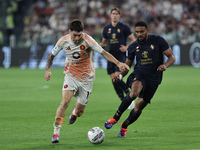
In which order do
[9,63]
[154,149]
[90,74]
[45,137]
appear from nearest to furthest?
[154,149] → [45,137] → [90,74] → [9,63]

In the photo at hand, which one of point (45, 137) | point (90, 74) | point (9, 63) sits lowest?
point (9, 63)

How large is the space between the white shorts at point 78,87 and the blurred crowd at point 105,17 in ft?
68.0

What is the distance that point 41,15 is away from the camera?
34531 mm

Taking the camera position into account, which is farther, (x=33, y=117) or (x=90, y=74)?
(x=33, y=117)

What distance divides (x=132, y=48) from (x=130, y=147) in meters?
2.09

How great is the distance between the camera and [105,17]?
1247 inches

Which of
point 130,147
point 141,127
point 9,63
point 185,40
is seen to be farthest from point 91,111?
point 9,63

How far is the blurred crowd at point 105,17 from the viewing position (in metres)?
29.6

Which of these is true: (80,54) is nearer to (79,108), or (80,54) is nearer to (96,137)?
(79,108)

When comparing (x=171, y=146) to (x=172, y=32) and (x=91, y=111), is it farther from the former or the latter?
(x=172, y=32)

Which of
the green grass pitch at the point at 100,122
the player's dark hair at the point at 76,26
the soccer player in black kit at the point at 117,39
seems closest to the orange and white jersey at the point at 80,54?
the player's dark hair at the point at 76,26

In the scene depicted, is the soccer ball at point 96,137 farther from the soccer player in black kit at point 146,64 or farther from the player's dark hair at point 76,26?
the player's dark hair at point 76,26

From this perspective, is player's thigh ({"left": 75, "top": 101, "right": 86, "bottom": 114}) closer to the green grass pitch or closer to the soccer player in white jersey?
the soccer player in white jersey

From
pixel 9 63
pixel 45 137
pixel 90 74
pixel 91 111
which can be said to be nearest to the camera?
pixel 45 137
